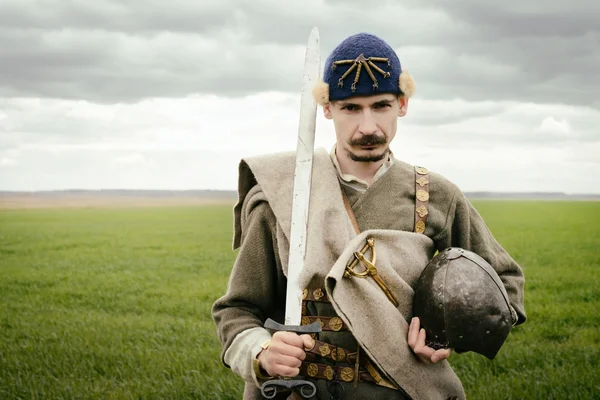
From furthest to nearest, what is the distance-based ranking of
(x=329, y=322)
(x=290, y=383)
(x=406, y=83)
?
1. (x=406, y=83)
2. (x=329, y=322)
3. (x=290, y=383)

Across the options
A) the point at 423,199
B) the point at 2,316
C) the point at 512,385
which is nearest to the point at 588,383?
the point at 512,385

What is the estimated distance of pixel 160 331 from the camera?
868 cm

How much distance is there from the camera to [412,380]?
9.47ft

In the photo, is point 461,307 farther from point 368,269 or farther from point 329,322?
point 329,322

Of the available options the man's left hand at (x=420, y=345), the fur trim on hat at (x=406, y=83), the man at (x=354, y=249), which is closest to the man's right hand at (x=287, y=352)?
the man at (x=354, y=249)

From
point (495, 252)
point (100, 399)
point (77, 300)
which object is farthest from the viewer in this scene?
point (77, 300)

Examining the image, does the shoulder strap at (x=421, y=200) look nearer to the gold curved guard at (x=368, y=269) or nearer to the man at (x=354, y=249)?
the man at (x=354, y=249)

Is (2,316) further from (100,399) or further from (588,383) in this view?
(588,383)

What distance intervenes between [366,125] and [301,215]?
502 millimetres

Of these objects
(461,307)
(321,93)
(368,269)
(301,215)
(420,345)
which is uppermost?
(321,93)

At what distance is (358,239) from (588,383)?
4.41m

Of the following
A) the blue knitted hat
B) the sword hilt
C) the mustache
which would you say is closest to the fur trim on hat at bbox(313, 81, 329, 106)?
the blue knitted hat

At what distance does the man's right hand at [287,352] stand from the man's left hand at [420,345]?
49 cm

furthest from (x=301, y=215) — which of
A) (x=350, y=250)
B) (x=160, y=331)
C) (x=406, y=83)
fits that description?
(x=160, y=331)
